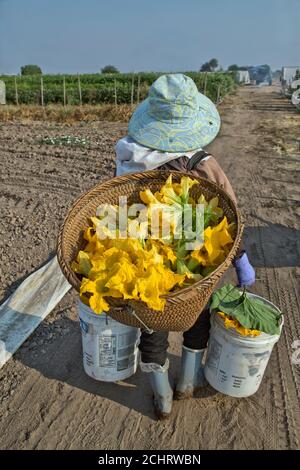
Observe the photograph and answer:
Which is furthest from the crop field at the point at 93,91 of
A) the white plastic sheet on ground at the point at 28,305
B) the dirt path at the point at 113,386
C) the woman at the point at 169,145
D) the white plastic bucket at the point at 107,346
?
the white plastic bucket at the point at 107,346

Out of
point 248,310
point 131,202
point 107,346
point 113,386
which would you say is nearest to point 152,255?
point 131,202

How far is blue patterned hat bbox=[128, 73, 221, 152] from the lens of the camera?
1.99m

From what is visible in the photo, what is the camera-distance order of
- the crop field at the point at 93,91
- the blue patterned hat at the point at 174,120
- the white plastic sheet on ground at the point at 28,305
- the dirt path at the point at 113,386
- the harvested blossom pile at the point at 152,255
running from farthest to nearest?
the crop field at the point at 93,91 < the white plastic sheet on ground at the point at 28,305 < the dirt path at the point at 113,386 < the blue patterned hat at the point at 174,120 < the harvested blossom pile at the point at 152,255

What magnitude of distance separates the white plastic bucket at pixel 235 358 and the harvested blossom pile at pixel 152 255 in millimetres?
465

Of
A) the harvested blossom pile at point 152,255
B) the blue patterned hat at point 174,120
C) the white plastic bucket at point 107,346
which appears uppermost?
the blue patterned hat at point 174,120

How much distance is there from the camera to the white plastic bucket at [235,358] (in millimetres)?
2072

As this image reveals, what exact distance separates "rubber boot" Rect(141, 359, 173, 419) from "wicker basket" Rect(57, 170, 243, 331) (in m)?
0.41

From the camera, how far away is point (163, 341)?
2100mm

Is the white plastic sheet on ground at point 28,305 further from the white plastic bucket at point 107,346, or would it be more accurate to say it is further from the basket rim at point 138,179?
the basket rim at point 138,179

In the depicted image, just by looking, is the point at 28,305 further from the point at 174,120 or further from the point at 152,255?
the point at 174,120

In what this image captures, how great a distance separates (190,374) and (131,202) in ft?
3.39

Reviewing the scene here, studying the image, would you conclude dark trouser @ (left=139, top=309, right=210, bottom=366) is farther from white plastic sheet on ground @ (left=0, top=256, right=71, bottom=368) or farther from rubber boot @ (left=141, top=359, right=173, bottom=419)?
white plastic sheet on ground @ (left=0, top=256, right=71, bottom=368)
